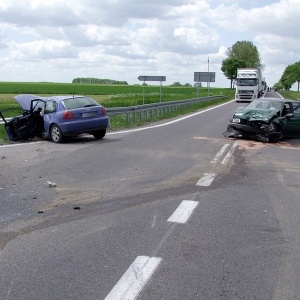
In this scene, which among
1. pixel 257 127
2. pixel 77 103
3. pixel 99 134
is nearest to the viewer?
pixel 77 103

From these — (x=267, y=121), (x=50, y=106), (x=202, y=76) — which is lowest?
(x=267, y=121)

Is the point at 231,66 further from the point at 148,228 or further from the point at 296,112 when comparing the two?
the point at 148,228

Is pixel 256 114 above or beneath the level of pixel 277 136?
above

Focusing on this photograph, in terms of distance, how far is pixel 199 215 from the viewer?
6574mm

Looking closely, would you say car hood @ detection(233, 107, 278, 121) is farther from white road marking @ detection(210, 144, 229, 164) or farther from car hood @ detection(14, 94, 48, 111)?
car hood @ detection(14, 94, 48, 111)

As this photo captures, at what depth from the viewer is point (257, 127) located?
15.5 meters

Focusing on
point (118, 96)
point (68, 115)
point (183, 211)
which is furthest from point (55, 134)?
point (118, 96)

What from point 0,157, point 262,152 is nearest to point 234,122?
point 262,152

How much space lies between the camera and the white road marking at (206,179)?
8712mm

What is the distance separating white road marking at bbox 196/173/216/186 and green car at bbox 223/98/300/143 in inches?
251

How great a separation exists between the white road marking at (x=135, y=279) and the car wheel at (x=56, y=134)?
10.0 m

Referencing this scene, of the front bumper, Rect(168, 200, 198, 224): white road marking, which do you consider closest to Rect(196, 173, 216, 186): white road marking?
Rect(168, 200, 198, 224): white road marking

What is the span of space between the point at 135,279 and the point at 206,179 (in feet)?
15.9

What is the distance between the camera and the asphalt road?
4324 millimetres
